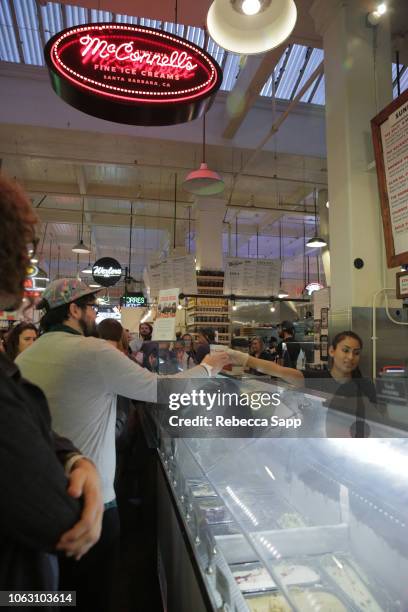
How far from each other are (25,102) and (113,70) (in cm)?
527

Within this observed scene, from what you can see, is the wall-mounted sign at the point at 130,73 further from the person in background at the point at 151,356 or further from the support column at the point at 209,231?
the support column at the point at 209,231

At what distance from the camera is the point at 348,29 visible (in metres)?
4.12

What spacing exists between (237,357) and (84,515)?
1.61 metres

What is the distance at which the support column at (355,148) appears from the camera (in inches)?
158

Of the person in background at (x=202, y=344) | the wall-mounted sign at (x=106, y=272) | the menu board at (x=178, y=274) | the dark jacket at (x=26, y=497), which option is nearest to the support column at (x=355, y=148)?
the person in background at (x=202, y=344)

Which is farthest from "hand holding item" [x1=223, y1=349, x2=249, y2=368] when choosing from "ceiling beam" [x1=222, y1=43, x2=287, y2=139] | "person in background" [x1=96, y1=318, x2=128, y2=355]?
"ceiling beam" [x1=222, y1=43, x2=287, y2=139]

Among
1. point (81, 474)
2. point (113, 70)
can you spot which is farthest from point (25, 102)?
point (81, 474)

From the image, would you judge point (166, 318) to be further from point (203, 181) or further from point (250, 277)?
point (250, 277)

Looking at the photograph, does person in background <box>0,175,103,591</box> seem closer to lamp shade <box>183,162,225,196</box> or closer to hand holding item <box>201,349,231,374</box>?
hand holding item <box>201,349,231,374</box>

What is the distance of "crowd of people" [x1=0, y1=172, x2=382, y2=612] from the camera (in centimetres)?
72

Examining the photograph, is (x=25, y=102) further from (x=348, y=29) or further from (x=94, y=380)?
(x=94, y=380)

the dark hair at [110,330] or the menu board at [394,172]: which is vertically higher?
the menu board at [394,172]

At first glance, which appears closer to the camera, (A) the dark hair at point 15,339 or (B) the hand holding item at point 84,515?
(B) the hand holding item at point 84,515

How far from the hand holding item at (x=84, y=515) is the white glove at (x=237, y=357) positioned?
145 centimetres
